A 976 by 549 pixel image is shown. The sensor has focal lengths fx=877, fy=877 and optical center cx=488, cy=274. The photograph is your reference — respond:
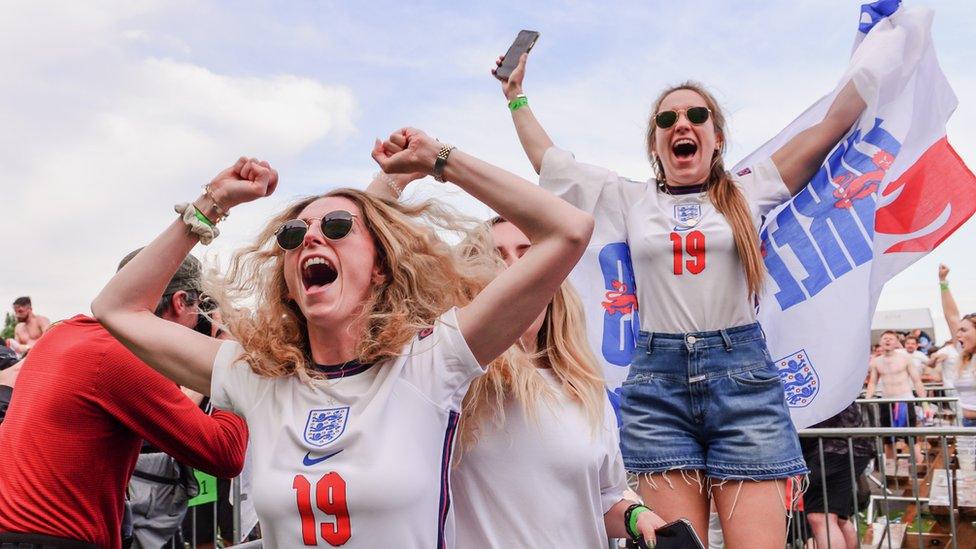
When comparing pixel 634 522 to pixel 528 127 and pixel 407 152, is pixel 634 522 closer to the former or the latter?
pixel 407 152

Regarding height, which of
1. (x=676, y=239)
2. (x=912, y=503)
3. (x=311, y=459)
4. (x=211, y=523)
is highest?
(x=676, y=239)

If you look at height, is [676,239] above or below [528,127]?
below

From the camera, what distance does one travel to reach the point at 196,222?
245 cm

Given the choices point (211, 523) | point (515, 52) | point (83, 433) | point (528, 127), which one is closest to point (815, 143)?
point (528, 127)

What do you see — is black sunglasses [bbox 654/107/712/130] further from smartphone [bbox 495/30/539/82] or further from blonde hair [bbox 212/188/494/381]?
blonde hair [bbox 212/188/494/381]

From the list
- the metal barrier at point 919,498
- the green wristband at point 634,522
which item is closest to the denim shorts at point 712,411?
the green wristband at point 634,522

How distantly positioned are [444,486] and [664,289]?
143 centimetres

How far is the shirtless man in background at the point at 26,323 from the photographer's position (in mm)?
9719

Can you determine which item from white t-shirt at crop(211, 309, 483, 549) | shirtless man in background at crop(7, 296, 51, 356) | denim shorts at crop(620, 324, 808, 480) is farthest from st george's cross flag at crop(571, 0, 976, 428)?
shirtless man in background at crop(7, 296, 51, 356)

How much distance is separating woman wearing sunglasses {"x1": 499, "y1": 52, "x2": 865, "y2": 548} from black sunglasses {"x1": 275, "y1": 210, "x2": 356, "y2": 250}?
1.40m

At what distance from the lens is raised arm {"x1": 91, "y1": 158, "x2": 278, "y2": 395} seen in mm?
2342

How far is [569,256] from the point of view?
6.82 ft

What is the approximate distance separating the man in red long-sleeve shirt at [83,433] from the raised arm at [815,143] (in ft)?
→ 7.69

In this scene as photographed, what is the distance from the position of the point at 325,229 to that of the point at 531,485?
865mm
